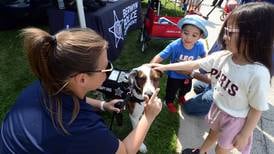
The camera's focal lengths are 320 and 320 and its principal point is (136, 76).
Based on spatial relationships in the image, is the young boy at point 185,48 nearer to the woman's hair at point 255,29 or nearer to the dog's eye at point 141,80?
the dog's eye at point 141,80

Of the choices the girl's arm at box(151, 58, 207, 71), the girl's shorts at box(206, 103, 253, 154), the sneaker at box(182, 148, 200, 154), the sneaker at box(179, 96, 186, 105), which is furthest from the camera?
the sneaker at box(179, 96, 186, 105)

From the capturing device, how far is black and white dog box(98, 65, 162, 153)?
8.81 feet

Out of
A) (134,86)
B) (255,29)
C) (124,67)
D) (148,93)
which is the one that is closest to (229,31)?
(255,29)

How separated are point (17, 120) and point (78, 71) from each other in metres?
0.41

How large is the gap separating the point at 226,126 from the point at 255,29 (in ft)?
2.56

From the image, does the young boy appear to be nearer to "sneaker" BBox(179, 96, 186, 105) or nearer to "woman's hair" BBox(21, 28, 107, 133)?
"sneaker" BBox(179, 96, 186, 105)

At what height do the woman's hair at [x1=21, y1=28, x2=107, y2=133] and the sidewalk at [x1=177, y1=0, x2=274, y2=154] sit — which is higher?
the woman's hair at [x1=21, y1=28, x2=107, y2=133]

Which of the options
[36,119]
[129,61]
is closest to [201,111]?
[129,61]

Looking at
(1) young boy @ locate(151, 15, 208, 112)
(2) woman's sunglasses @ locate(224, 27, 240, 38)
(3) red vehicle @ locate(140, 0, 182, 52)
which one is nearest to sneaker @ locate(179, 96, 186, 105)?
(1) young boy @ locate(151, 15, 208, 112)

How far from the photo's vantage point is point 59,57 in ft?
4.98

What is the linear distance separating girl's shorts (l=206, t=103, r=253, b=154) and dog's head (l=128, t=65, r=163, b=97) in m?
0.54

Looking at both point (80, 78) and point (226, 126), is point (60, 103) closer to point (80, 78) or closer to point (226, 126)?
point (80, 78)

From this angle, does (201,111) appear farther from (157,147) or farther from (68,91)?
(68,91)

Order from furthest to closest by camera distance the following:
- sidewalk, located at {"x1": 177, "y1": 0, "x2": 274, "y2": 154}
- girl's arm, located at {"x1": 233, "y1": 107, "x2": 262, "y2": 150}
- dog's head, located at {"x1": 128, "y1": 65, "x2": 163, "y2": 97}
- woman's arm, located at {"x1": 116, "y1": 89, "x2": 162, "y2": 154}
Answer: sidewalk, located at {"x1": 177, "y1": 0, "x2": 274, "y2": 154} < dog's head, located at {"x1": 128, "y1": 65, "x2": 163, "y2": 97} < girl's arm, located at {"x1": 233, "y1": 107, "x2": 262, "y2": 150} < woman's arm, located at {"x1": 116, "y1": 89, "x2": 162, "y2": 154}
